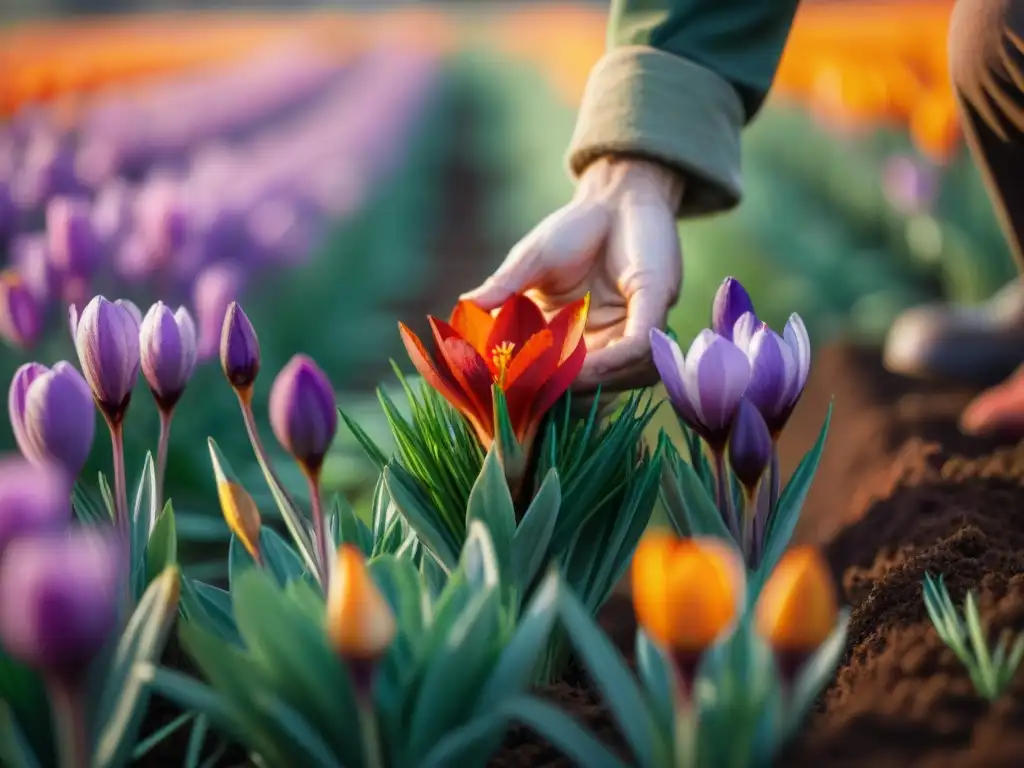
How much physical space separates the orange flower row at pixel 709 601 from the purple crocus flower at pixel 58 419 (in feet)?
1.49

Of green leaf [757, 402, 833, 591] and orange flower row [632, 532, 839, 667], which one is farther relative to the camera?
green leaf [757, 402, 833, 591]

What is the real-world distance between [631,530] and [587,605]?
8 cm

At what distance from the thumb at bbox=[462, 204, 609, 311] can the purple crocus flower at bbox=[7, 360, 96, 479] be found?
1.31 ft

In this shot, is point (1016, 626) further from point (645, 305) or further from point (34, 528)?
point (34, 528)

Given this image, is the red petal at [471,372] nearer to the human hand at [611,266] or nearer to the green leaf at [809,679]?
the human hand at [611,266]

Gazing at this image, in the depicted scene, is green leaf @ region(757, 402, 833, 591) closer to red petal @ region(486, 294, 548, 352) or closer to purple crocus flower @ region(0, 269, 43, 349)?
red petal @ region(486, 294, 548, 352)

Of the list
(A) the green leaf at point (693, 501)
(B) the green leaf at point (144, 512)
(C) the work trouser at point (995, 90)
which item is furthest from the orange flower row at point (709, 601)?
(C) the work trouser at point (995, 90)

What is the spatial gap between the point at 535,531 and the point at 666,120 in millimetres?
552

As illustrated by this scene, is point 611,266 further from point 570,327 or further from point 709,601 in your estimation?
point 709,601

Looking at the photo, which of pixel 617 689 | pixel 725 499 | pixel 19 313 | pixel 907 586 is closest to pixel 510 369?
pixel 725 499

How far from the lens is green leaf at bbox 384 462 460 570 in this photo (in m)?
1.01

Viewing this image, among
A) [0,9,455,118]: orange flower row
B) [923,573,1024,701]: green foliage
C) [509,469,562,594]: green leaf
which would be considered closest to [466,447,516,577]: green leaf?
[509,469,562,594]: green leaf

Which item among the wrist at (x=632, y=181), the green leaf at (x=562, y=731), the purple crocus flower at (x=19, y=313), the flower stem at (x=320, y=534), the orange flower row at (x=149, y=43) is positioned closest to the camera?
the green leaf at (x=562, y=731)

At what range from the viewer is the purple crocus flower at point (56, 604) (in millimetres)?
614
